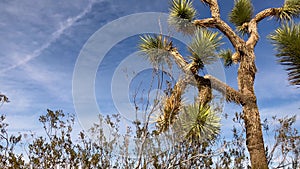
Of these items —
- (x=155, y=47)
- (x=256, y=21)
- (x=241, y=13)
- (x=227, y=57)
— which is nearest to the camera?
(x=155, y=47)

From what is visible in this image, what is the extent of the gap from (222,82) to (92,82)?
3683 mm

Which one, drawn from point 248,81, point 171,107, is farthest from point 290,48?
point 171,107

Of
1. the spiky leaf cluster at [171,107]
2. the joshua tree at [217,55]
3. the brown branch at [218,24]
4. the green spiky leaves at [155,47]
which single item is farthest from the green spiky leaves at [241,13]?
the spiky leaf cluster at [171,107]

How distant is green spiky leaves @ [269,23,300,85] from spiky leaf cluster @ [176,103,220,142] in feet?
6.92

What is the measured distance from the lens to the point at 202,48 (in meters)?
9.20

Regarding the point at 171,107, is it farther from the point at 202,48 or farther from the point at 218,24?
the point at 218,24

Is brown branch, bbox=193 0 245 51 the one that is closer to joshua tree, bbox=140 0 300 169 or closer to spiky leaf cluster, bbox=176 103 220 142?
joshua tree, bbox=140 0 300 169

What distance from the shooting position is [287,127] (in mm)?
9836

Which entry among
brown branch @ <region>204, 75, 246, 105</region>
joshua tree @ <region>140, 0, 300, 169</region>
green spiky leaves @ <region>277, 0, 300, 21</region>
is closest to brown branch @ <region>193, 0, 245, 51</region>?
joshua tree @ <region>140, 0, 300, 169</region>

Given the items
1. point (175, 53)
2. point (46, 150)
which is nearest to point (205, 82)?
point (175, 53)

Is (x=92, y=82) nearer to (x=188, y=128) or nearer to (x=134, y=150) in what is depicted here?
(x=134, y=150)

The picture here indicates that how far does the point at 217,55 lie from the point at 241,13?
259 centimetres

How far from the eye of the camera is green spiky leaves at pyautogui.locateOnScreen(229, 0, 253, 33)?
36.8 feet

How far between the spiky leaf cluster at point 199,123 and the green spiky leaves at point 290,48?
2110 millimetres
